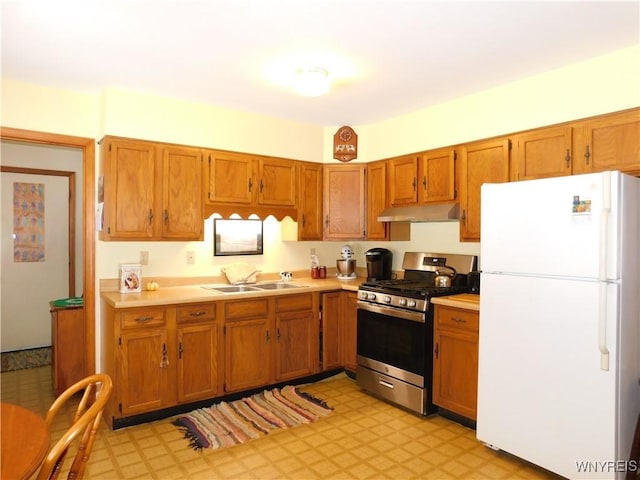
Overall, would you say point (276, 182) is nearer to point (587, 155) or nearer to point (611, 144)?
point (587, 155)

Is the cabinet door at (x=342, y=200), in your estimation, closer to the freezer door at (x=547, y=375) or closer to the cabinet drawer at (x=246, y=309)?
the cabinet drawer at (x=246, y=309)

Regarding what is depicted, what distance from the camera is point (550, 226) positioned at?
2369 millimetres

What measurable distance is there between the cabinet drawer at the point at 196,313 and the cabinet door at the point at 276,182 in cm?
110

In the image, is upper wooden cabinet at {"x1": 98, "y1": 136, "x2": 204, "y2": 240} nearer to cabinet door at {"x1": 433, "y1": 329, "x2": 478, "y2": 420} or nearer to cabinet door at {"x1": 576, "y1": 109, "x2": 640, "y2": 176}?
cabinet door at {"x1": 433, "y1": 329, "x2": 478, "y2": 420}

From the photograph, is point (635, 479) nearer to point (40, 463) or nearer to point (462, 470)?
point (462, 470)

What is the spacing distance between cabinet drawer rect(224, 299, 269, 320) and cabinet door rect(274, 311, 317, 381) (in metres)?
0.17

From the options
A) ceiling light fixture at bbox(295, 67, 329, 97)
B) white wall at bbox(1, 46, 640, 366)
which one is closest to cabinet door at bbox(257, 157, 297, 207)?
white wall at bbox(1, 46, 640, 366)

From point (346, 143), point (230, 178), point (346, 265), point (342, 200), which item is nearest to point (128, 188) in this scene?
point (230, 178)

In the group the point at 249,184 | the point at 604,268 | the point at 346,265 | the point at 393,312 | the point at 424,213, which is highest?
the point at 249,184

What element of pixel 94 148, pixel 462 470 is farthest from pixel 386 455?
pixel 94 148

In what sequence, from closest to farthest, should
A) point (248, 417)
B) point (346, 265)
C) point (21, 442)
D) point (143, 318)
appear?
point (21, 442) → point (143, 318) → point (248, 417) → point (346, 265)

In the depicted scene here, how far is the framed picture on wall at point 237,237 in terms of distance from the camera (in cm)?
397

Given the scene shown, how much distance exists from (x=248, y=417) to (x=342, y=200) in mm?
2187

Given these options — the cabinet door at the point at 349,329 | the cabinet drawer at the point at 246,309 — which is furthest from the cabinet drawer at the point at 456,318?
the cabinet drawer at the point at 246,309
